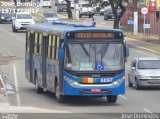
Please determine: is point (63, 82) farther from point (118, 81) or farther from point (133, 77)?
point (133, 77)

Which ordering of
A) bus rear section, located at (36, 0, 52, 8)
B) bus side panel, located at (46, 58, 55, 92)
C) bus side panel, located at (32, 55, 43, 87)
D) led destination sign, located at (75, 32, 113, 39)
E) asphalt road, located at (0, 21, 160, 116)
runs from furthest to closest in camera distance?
bus rear section, located at (36, 0, 52, 8)
bus side panel, located at (32, 55, 43, 87)
bus side panel, located at (46, 58, 55, 92)
led destination sign, located at (75, 32, 113, 39)
asphalt road, located at (0, 21, 160, 116)

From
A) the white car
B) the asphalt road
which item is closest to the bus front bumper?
the asphalt road

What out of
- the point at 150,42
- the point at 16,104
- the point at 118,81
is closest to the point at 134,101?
the point at 118,81

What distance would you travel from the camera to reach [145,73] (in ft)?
106

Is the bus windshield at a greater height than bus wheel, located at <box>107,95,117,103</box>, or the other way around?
the bus windshield

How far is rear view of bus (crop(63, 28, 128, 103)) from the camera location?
82.0 feet

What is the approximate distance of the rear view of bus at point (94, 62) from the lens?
25.0 meters

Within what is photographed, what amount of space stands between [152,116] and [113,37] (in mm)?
5178

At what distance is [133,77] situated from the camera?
33156mm

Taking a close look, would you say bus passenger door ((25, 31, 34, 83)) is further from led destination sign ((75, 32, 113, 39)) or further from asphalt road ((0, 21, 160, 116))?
led destination sign ((75, 32, 113, 39))

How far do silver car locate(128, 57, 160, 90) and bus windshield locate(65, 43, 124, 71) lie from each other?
21.8ft

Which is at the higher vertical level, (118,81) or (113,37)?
(113,37)

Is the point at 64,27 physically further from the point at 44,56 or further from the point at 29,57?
the point at 29,57

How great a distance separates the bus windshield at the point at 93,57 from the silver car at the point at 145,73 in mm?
6652
